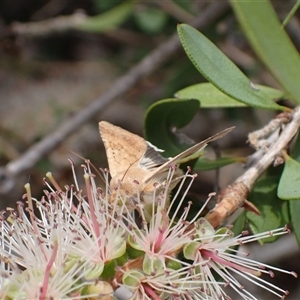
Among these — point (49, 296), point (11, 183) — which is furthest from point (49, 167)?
point (49, 296)

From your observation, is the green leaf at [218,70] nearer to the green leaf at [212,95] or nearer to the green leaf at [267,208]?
the green leaf at [212,95]

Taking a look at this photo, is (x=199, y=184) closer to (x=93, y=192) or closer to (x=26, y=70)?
(x=26, y=70)

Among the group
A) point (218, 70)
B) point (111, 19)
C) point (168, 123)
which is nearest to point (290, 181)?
point (218, 70)

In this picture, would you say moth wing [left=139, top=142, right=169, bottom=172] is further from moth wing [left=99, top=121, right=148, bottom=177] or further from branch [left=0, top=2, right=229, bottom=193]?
branch [left=0, top=2, right=229, bottom=193]

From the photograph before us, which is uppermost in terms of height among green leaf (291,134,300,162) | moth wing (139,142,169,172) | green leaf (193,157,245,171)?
moth wing (139,142,169,172)

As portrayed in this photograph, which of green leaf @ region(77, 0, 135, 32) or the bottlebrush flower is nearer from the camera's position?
the bottlebrush flower

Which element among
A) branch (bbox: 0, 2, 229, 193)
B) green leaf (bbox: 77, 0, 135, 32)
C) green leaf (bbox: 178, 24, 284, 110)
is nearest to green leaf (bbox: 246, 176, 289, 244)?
green leaf (bbox: 178, 24, 284, 110)

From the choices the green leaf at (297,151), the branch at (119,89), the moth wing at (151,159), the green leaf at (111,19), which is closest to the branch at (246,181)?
the green leaf at (297,151)
